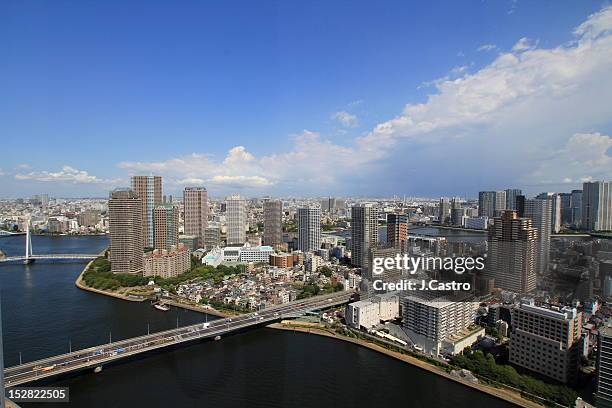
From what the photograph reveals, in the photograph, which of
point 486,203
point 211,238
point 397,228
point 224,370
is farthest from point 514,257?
point 486,203

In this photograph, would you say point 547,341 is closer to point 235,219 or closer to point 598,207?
point 598,207

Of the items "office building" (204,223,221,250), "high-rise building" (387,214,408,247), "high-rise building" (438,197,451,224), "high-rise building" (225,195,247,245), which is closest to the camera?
"high-rise building" (387,214,408,247)

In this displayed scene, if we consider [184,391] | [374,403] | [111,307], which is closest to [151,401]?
[184,391]

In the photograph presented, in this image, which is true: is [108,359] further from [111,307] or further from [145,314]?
[111,307]

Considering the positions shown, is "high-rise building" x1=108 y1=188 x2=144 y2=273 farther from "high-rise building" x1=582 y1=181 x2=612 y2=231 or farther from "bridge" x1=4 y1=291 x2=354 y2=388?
"high-rise building" x1=582 y1=181 x2=612 y2=231

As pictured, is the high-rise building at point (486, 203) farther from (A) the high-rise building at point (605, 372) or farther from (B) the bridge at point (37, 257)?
(B) the bridge at point (37, 257)

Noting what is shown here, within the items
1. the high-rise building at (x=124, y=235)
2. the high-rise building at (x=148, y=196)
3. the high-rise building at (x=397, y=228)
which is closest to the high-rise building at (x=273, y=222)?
the high-rise building at (x=397, y=228)

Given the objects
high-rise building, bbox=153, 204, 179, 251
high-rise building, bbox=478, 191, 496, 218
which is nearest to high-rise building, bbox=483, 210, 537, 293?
high-rise building, bbox=153, 204, 179, 251
